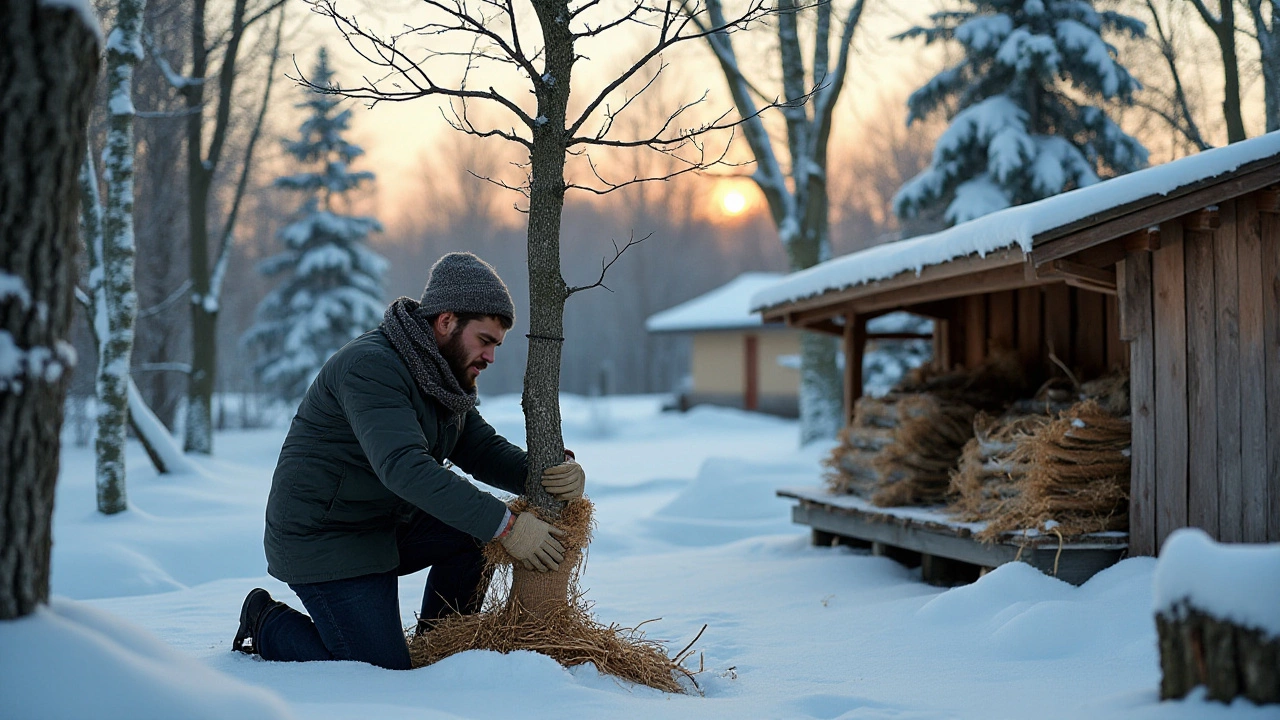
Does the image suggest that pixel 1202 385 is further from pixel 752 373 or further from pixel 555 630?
pixel 752 373

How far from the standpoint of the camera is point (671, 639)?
15.4 ft

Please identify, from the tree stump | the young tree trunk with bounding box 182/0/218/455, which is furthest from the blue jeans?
the young tree trunk with bounding box 182/0/218/455

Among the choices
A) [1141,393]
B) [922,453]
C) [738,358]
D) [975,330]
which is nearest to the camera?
[1141,393]

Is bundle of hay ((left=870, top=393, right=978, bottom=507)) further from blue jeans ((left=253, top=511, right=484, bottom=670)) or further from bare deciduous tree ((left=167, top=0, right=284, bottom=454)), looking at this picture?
bare deciduous tree ((left=167, top=0, right=284, bottom=454))

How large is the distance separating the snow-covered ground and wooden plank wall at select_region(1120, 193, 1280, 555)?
1.49ft

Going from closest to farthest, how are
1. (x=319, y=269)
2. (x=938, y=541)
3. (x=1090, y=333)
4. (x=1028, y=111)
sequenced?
(x=938, y=541) → (x=1090, y=333) → (x=1028, y=111) → (x=319, y=269)

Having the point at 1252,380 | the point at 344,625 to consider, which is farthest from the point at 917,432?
the point at 344,625

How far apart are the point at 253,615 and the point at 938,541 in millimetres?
3977

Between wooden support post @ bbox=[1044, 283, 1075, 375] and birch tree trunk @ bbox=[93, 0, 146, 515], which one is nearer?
wooden support post @ bbox=[1044, 283, 1075, 375]

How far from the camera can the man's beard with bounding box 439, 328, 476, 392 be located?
12.8ft

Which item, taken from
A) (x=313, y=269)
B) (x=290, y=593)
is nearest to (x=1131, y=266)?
(x=290, y=593)

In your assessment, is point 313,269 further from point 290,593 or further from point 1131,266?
point 1131,266

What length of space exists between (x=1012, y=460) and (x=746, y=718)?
10.3 ft

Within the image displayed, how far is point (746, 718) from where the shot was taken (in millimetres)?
3246
